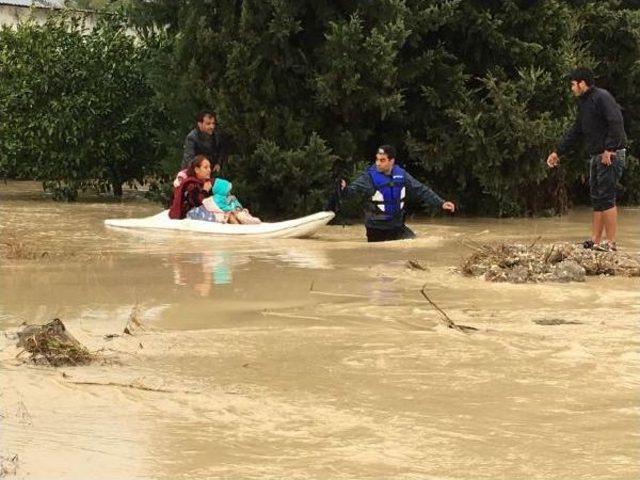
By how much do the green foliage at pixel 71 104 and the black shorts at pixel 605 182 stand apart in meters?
8.73

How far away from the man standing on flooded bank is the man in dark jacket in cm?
485

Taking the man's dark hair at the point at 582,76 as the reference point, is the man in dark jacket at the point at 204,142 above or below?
below

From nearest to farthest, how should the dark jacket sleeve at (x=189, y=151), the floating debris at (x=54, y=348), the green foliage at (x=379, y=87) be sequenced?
the floating debris at (x=54, y=348) → the dark jacket sleeve at (x=189, y=151) → the green foliage at (x=379, y=87)

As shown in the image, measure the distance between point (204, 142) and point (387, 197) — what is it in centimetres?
306

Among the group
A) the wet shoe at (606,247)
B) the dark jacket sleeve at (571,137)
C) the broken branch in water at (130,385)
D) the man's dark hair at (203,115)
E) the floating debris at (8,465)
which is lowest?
the floating debris at (8,465)

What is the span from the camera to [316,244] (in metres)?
11.7

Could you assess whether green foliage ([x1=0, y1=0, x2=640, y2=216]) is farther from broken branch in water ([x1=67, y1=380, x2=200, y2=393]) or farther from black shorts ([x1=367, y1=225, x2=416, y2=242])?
broken branch in water ([x1=67, y1=380, x2=200, y2=393])

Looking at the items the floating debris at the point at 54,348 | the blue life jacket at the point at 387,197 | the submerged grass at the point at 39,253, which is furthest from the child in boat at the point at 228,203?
the floating debris at the point at 54,348

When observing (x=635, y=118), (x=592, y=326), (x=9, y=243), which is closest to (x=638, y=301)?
(x=592, y=326)

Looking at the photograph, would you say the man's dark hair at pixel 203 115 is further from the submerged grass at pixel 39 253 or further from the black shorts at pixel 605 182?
the black shorts at pixel 605 182

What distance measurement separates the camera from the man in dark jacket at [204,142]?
43.9 feet

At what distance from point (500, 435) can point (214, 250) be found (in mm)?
6952

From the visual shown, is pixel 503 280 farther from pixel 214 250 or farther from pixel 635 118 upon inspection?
pixel 635 118

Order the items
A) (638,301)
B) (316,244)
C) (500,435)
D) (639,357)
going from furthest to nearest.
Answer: (316,244)
(638,301)
(639,357)
(500,435)
